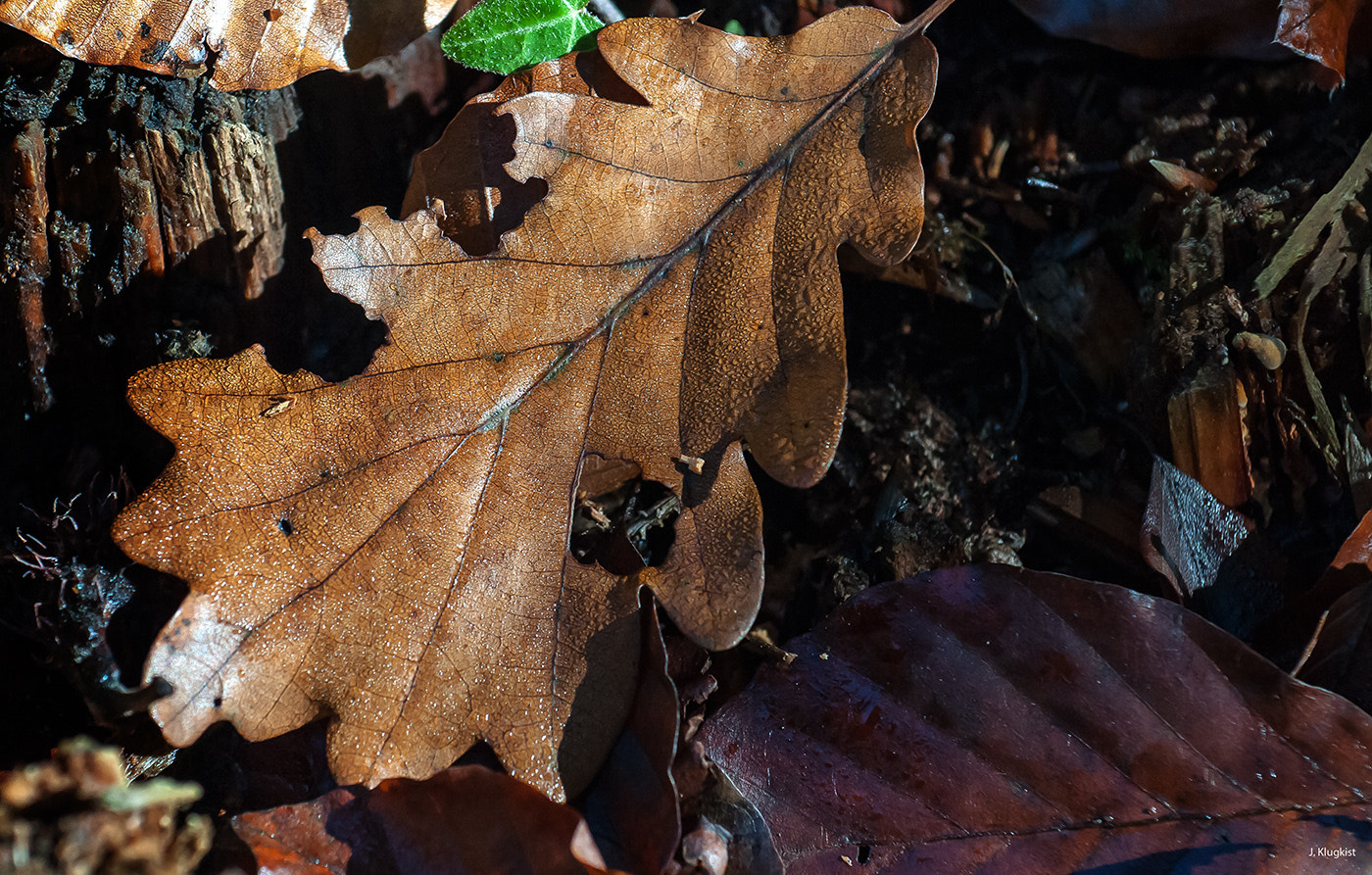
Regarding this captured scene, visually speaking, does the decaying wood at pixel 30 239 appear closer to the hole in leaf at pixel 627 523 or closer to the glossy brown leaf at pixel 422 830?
the glossy brown leaf at pixel 422 830

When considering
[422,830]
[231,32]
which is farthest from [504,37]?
[422,830]

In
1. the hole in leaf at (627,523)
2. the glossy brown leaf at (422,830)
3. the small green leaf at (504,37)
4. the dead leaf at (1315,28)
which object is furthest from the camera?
the dead leaf at (1315,28)

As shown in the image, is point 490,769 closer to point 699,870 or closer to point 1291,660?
point 699,870

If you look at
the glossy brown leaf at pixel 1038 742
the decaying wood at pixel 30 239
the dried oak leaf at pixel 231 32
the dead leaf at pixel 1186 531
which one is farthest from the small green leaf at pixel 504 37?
the dead leaf at pixel 1186 531

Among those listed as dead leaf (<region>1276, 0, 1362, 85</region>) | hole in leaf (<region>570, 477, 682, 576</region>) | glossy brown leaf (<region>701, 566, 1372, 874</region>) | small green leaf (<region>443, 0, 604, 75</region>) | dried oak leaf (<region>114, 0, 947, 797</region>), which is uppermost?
small green leaf (<region>443, 0, 604, 75</region>)

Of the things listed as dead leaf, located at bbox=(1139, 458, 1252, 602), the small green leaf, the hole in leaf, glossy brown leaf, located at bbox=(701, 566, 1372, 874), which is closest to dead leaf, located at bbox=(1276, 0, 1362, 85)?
dead leaf, located at bbox=(1139, 458, 1252, 602)

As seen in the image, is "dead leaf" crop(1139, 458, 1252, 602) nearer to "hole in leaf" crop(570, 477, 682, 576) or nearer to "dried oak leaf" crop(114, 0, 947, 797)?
"dried oak leaf" crop(114, 0, 947, 797)

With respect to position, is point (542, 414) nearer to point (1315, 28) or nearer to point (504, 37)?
point (504, 37)
